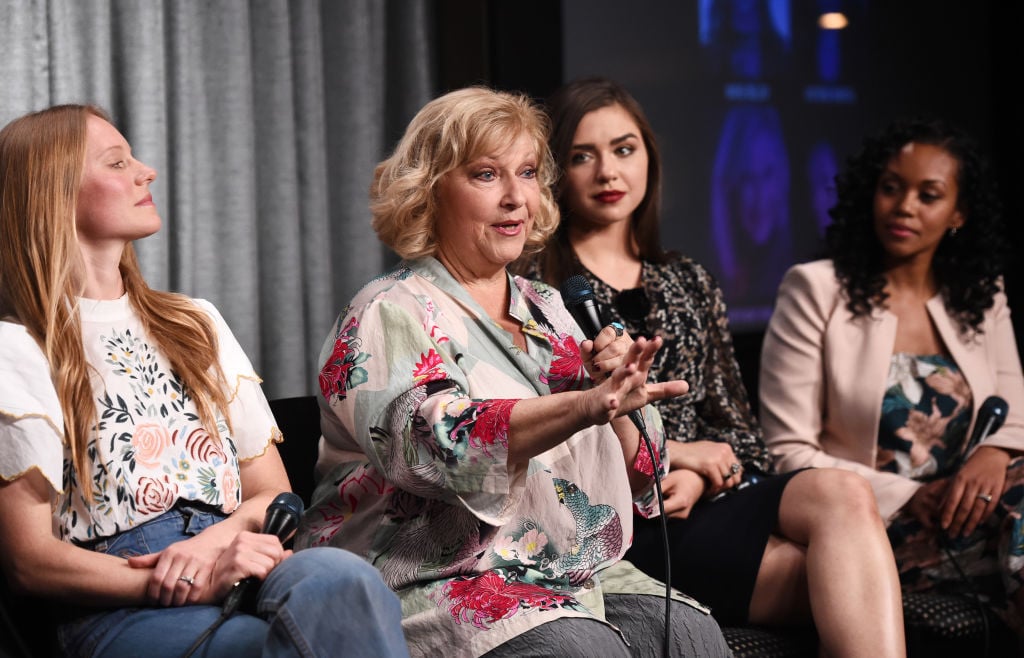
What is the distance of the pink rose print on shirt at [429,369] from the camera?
68.2 inches

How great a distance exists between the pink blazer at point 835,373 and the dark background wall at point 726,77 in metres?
0.71

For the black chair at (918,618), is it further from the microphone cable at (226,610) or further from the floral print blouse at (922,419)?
the microphone cable at (226,610)

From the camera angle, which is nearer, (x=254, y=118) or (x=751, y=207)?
(x=254, y=118)

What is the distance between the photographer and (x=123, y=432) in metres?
1.77

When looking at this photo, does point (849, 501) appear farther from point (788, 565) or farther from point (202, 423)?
point (202, 423)

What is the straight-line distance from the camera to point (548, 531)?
1.87 metres

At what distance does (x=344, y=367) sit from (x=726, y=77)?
2427mm

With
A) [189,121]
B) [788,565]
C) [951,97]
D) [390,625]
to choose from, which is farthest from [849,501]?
[951,97]

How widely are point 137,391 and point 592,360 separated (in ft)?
2.31

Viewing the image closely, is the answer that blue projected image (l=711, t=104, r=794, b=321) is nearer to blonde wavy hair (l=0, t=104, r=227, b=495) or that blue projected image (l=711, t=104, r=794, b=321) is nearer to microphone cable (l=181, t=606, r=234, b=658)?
blonde wavy hair (l=0, t=104, r=227, b=495)

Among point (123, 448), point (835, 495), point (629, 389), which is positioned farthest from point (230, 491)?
point (835, 495)

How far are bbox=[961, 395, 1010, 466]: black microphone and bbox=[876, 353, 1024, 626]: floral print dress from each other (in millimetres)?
98

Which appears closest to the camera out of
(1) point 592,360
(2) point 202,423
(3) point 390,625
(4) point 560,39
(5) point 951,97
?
(3) point 390,625

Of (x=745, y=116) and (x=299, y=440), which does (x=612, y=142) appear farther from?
(x=745, y=116)
